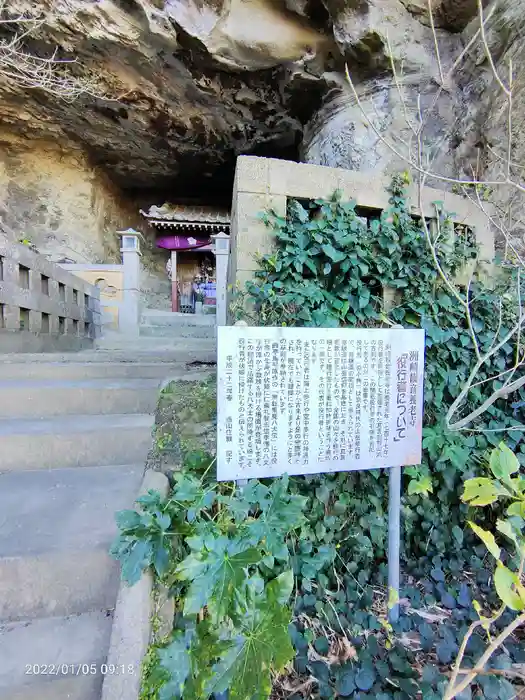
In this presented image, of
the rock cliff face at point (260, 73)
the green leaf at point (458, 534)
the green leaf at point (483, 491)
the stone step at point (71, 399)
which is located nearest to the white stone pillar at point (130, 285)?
the rock cliff face at point (260, 73)

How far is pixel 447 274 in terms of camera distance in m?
2.67

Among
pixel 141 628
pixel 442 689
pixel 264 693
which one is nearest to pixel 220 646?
pixel 264 693

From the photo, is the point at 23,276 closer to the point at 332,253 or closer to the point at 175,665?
the point at 332,253

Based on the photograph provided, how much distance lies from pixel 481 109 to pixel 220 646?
8.68m

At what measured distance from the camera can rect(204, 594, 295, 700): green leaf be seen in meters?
0.96

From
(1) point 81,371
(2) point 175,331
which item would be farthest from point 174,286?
(1) point 81,371

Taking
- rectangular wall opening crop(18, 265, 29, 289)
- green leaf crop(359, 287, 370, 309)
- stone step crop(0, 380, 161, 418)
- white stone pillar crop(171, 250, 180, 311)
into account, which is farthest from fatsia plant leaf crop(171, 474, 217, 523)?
white stone pillar crop(171, 250, 180, 311)

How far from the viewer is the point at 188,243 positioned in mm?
15867

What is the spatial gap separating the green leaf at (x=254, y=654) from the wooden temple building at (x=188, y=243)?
13.4m

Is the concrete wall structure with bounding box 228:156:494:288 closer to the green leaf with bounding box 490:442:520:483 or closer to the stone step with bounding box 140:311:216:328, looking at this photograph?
the green leaf with bounding box 490:442:520:483

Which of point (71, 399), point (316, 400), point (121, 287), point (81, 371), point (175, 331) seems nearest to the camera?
point (316, 400)

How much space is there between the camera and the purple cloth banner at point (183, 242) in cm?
1574

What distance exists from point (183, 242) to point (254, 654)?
16610 mm

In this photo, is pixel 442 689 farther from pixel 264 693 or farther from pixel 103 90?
pixel 103 90
